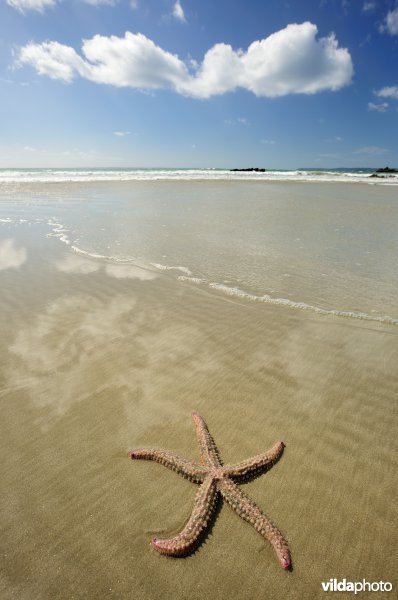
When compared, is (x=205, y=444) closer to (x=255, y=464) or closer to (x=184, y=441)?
(x=184, y=441)

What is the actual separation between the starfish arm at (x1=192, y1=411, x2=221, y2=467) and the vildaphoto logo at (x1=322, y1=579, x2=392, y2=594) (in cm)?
106

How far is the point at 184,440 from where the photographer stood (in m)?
3.20

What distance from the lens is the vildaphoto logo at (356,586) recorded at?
2.22 m

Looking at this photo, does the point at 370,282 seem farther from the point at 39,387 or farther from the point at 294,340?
the point at 39,387

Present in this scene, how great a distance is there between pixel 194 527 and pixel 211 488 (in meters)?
0.29

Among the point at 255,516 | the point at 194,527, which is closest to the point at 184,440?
the point at 194,527

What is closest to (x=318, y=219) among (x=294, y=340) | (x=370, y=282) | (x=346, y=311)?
(x=370, y=282)

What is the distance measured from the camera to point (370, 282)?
6.62 metres

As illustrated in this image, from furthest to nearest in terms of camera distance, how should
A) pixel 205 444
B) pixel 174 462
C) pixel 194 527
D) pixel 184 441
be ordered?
pixel 184 441
pixel 205 444
pixel 174 462
pixel 194 527

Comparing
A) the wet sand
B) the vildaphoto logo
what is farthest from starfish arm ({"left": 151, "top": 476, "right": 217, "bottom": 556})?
the vildaphoto logo

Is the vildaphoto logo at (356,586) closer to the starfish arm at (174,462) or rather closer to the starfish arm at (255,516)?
the starfish arm at (255,516)

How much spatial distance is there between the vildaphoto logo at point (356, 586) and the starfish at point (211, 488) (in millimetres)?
311

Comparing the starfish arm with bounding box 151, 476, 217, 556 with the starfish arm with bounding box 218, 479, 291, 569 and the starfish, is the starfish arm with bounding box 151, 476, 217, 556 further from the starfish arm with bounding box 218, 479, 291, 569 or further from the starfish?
the starfish arm with bounding box 218, 479, 291, 569

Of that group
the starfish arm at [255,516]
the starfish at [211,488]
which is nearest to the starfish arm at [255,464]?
the starfish at [211,488]
